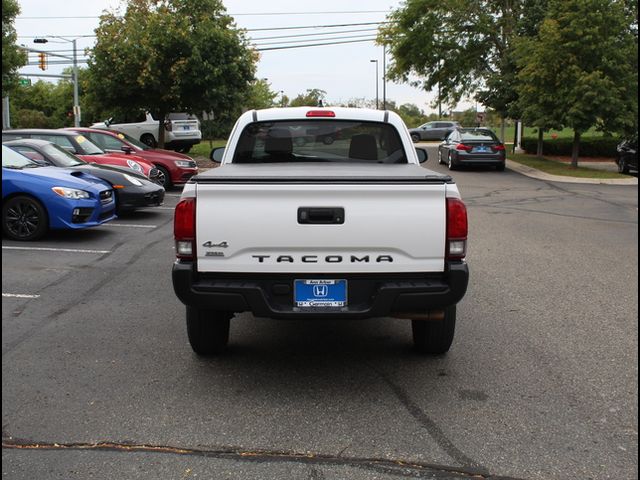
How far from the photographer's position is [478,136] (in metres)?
23.6

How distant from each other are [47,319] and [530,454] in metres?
4.34

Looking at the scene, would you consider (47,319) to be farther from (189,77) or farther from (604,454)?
(189,77)

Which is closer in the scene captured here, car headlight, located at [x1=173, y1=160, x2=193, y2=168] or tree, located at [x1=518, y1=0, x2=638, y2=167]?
car headlight, located at [x1=173, y1=160, x2=193, y2=168]

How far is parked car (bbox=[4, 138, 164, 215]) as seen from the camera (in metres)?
11.1

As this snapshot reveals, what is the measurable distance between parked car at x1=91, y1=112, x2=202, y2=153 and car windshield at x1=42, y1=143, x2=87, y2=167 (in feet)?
54.8

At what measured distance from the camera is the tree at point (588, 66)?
70.5 feet

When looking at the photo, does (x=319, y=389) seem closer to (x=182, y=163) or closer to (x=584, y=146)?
(x=182, y=163)

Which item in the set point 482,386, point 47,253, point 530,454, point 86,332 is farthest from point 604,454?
point 47,253

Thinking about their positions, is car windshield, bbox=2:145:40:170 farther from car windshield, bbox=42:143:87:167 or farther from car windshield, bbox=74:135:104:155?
car windshield, bbox=74:135:104:155

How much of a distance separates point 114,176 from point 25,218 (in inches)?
97.4

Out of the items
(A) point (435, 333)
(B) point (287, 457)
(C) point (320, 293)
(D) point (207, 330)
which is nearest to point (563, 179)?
(A) point (435, 333)

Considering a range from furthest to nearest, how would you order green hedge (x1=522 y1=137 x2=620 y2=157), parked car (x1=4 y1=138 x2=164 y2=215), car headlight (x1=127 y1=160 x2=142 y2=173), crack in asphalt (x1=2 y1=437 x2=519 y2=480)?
green hedge (x1=522 y1=137 x2=620 y2=157)
car headlight (x1=127 y1=160 x2=142 y2=173)
parked car (x1=4 y1=138 x2=164 y2=215)
crack in asphalt (x1=2 y1=437 x2=519 y2=480)

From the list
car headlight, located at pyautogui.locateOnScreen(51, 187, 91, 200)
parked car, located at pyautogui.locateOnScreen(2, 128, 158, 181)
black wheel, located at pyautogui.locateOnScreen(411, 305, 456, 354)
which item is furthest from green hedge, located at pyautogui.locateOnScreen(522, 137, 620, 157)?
black wheel, located at pyautogui.locateOnScreen(411, 305, 456, 354)

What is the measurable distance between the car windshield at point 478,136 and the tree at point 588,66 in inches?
72.5
